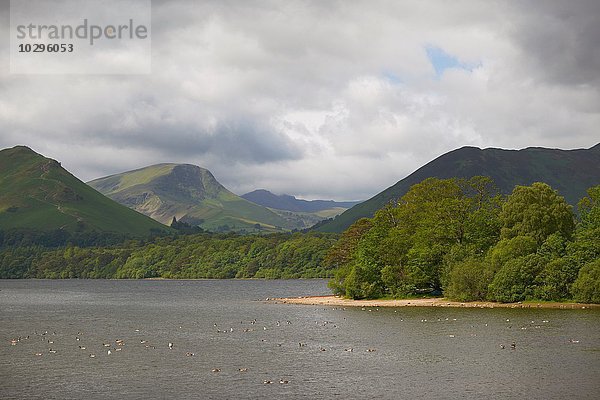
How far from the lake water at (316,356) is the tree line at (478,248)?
11142 millimetres

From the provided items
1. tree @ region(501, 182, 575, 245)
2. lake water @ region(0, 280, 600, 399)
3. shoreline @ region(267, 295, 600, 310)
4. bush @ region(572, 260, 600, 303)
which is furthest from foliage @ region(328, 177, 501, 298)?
bush @ region(572, 260, 600, 303)

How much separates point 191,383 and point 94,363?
17.1 m

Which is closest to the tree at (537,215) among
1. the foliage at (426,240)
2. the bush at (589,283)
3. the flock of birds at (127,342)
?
the foliage at (426,240)

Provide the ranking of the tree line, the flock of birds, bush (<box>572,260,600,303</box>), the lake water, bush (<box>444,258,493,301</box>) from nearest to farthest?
the lake water → the flock of birds → bush (<box>572,260,600,303</box>) → the tree line → bush (<box>444,258,493,301</box>)

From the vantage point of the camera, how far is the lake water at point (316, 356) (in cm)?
5641

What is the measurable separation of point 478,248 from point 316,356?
255ft

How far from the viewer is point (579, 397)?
5169 centimetres

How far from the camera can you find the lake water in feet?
185

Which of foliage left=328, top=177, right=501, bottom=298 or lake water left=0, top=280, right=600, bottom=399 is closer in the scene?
lake water left=0, top=280, right=600, bottom=399

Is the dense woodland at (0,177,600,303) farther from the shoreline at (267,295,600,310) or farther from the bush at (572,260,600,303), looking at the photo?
A: the shoreline at (267,295,600,310)

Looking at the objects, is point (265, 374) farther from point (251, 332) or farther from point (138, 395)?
point (251, 332)

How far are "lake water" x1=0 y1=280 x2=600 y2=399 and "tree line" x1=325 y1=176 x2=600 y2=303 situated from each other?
11.1 meters

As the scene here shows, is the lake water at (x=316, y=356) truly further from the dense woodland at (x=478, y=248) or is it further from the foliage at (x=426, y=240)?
the foliage at (x=426, y=240)

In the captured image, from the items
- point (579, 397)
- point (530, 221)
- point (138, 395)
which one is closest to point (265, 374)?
point (138, 395)
